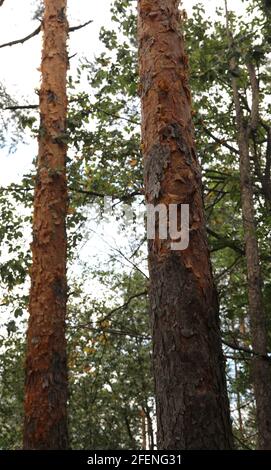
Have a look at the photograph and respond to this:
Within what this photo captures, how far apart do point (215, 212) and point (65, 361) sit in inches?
270

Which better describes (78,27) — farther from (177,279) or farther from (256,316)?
(177,279)

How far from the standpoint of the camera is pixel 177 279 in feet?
7.93

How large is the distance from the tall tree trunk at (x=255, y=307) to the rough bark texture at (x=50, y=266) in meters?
2.17

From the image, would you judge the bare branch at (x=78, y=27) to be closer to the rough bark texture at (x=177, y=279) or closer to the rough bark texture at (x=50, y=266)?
the rough bark texture at (x=50, y=266)

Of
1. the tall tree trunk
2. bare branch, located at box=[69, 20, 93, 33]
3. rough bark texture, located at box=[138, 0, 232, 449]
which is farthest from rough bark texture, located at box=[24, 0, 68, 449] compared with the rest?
rough bark texture, located at box=[138, 0, 232, 449]

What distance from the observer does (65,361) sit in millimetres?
4879

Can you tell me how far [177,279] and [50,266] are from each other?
3.03 metres

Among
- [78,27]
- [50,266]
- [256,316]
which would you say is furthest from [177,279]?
[78,27]

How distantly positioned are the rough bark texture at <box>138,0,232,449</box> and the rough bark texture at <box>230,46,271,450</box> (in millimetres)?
3126

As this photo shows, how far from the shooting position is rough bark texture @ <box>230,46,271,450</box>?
18.9ft

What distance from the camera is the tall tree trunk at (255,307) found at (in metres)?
5.77
